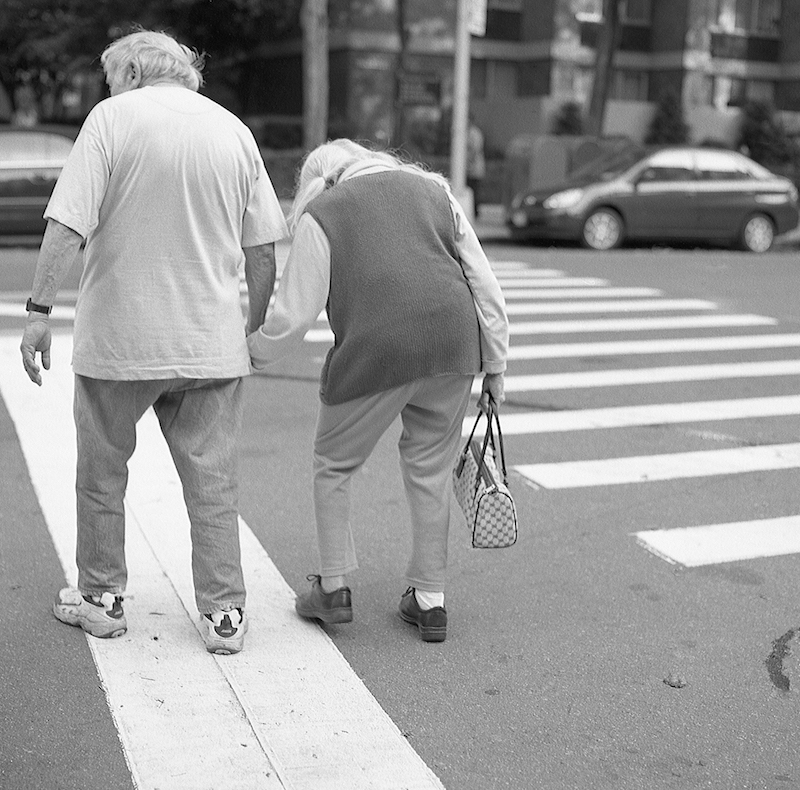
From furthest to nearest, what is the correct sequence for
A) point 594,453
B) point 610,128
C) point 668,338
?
point 610,128 < point 668,338 < point 594,453

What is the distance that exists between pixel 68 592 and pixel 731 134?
116 ft

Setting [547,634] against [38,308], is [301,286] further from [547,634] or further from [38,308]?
[547,634]

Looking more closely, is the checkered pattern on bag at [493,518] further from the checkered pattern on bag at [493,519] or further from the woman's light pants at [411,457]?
the woman's light pants at [411,457]

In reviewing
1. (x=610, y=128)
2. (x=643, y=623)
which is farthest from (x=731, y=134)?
(x=643, y=623)

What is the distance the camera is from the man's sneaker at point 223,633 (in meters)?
4.09

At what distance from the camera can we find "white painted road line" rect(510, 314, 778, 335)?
1122cm

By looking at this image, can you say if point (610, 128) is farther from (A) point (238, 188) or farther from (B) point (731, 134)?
(A) point (238, 188)

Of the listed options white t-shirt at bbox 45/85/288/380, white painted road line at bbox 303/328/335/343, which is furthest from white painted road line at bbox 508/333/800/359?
white t-shirt at bbox 45/85/288/380

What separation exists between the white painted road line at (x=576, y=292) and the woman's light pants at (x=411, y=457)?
890 centimetres

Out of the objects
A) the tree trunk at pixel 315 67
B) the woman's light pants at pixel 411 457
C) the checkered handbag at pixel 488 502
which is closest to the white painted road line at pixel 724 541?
the checkered handbag at pixel 488 502

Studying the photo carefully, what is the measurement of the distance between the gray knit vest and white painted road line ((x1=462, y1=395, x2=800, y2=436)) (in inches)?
128

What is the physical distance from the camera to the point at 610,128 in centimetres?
3625

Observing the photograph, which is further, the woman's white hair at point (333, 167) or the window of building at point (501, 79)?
the window of building at point (501, 79)

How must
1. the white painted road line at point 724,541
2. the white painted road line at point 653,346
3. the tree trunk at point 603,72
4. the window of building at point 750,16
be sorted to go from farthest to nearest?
the window of building at point 750,16 → the tree trunk at point 603,72 → the white painted road line at point 653,346 → the white painted road line at point 724,541
